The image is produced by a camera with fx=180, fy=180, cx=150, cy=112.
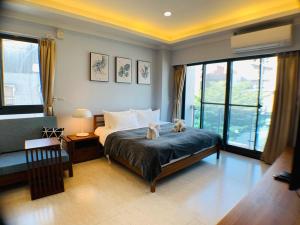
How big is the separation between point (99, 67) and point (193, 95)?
8.92 feet

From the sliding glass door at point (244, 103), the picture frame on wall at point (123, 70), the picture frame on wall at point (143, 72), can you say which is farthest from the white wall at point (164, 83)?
the sliding glass door at point (244, 103)

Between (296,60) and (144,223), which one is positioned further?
(296,60)

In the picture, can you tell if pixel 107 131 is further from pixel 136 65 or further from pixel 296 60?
pixel 296 60

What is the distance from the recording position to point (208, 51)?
4293 millimetres

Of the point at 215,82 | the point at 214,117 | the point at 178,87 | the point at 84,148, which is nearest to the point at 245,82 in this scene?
the point at 215,82

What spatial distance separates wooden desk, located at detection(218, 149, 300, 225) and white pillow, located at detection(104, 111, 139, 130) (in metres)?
2.64

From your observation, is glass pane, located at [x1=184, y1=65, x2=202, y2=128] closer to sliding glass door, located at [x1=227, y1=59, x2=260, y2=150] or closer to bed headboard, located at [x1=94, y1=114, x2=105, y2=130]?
sliding glass door, located at [x1=227, y1=59, x2=260, y2=150]

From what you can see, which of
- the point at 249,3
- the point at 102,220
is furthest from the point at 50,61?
the point at 249,3

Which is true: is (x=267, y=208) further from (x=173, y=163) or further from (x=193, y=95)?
(x=193, y=95)

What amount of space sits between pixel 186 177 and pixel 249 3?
3.00m

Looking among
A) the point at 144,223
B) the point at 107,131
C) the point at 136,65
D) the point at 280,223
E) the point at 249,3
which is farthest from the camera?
the point at 136,65

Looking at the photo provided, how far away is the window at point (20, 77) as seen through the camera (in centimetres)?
294

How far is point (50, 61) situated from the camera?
10.6 ft

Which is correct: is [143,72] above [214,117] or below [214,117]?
above
